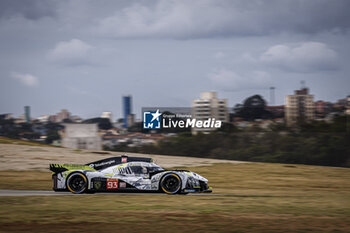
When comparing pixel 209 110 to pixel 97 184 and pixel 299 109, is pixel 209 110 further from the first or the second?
pixel 97 184

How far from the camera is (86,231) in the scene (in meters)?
8.48

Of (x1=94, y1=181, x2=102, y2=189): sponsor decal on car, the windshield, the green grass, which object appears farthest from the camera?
the windshield

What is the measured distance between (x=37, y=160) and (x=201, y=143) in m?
19.0

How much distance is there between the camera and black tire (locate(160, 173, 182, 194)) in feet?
45.1

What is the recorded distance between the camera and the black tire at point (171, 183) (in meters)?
13.7

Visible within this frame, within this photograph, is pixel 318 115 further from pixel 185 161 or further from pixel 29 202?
pixel 29 202

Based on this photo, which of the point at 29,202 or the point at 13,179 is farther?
the point at 13,179

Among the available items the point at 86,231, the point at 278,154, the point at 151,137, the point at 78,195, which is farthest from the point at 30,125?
the point at 86,231

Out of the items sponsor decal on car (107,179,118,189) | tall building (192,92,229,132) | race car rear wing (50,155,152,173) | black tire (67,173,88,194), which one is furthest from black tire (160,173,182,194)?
tall building (192,92,229,132)

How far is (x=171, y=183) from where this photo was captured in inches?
544

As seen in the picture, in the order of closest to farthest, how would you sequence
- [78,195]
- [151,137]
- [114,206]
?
[114,206] < [78,195] < [151,137]

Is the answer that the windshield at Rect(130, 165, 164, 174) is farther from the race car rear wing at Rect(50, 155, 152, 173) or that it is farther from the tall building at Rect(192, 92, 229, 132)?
the tall building at Rect(192, 92, 229, 132)

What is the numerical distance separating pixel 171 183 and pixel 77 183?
9.71 ft

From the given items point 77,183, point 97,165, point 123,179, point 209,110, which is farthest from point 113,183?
point 209,110
